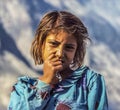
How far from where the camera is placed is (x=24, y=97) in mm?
2377

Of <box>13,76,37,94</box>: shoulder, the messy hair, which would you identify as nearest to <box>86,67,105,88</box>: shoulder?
the messy hair

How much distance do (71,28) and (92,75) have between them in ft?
1.42

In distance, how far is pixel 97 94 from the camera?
7.65 feet

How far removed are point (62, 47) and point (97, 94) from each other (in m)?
0.46

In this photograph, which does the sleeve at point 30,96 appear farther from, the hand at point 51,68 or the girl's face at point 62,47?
the girl's face at point 62,47

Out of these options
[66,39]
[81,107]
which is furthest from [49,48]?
[81,107]

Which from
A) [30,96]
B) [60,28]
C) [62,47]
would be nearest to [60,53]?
[62,47]

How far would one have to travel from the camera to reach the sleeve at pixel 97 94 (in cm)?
229

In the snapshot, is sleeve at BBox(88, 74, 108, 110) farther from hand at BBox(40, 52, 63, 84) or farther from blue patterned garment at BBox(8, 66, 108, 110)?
hand at BBox(40, 52, 63, 84)

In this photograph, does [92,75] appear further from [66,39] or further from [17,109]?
[17,109]

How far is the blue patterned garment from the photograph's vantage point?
2309 millimetres

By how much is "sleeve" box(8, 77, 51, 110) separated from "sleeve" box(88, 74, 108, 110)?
1.08 feet

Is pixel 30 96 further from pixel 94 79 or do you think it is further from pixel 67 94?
pixel 94 79

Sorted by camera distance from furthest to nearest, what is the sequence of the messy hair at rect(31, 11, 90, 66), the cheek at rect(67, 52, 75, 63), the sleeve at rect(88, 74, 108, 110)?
the messy hair at rect(31, 11, 90, 66), the cheek at rect(67, 52, 75, 63), the sleeve at rect(88, 74, 108, 110)
